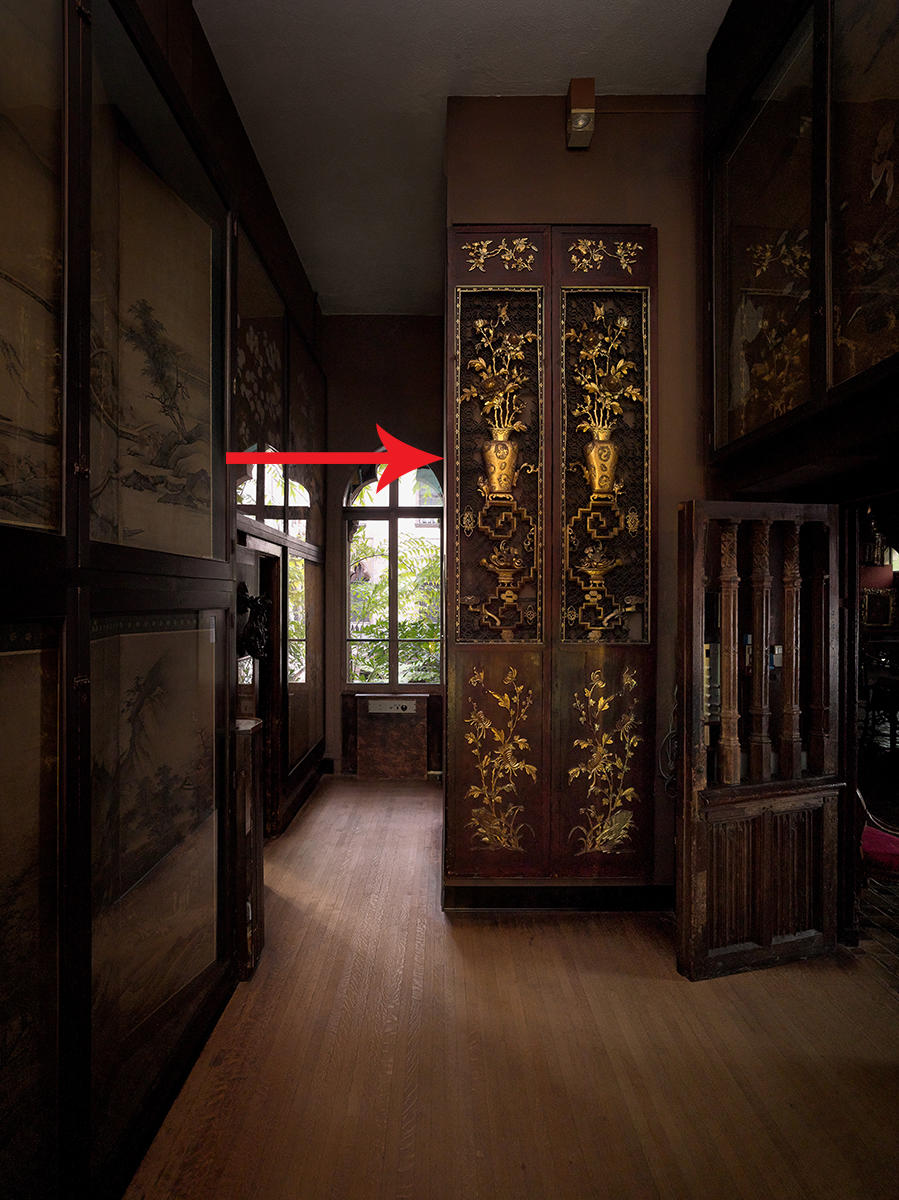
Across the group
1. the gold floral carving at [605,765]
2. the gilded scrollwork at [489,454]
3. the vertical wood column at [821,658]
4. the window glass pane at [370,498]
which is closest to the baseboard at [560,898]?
the gold floral carving at [605,765]

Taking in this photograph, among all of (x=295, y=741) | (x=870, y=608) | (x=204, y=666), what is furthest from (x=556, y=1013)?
(x=870, y=608)

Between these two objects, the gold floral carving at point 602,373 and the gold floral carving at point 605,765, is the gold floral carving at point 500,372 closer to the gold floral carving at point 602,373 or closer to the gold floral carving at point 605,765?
the gold floral carving at point 602,373

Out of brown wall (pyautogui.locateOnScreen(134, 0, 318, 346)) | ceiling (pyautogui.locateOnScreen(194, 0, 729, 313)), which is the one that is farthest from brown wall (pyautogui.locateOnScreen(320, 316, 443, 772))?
ceiling (pyautogui.locateOnScreen(194, 0, 729, 313))

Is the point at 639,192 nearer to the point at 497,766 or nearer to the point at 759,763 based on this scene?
the point at 759,763

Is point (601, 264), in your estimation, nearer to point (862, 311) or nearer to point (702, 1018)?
point (862, 311)

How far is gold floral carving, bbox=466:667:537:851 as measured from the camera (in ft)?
10.00

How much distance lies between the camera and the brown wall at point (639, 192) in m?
3.06

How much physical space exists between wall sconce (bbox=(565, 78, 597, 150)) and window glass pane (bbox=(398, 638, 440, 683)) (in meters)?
3.81

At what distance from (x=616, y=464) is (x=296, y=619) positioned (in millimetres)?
2684

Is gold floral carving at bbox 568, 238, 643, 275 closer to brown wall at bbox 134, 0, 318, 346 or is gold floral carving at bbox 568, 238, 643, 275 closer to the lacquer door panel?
brown wall at bbox 134, 0, 318, 346

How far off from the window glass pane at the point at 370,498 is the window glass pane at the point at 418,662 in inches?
50.6

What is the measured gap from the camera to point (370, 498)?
5879mm

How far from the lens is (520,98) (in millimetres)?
3072

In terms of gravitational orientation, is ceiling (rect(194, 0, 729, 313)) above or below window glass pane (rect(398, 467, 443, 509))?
above
